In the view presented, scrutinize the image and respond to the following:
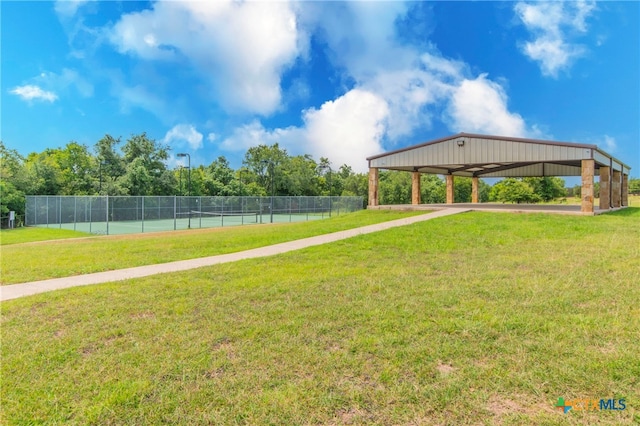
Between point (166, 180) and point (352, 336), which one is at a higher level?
point (166, 180)

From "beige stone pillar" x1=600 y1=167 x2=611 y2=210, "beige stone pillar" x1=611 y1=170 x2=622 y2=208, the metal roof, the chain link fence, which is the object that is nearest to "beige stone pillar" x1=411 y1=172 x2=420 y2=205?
the metal roof

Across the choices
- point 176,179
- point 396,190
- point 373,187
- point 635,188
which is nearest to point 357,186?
point 396,190

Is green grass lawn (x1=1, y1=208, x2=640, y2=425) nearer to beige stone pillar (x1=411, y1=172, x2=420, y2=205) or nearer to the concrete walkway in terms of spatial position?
the concrete walkway

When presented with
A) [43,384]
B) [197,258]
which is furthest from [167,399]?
[197,258]

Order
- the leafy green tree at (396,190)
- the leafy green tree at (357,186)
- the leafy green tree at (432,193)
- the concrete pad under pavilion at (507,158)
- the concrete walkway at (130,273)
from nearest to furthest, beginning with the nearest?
the concrete walkway at (130,273) < the concrete pad under pavilion at (507,158) < the leafy green tree at (396,190) < the leafy green tree at (432,193) < the leafy green tree at (357,186)

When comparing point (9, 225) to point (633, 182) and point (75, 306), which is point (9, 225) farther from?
point (633, 182)

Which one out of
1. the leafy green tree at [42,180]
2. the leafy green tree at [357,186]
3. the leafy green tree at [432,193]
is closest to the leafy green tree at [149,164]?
the leafy green tree at [42,180]

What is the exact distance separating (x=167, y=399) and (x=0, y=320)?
9.63 ft

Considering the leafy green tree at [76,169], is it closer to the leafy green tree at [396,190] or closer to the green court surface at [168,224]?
the green court surface at [168,224]

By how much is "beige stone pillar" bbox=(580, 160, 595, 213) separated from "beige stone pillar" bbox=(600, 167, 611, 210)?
4.66 m

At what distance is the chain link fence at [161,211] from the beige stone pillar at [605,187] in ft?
57.0

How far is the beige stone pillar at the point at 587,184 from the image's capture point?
14938mm

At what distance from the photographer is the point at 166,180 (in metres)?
36.6

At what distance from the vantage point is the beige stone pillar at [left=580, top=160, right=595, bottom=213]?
1494 cm
